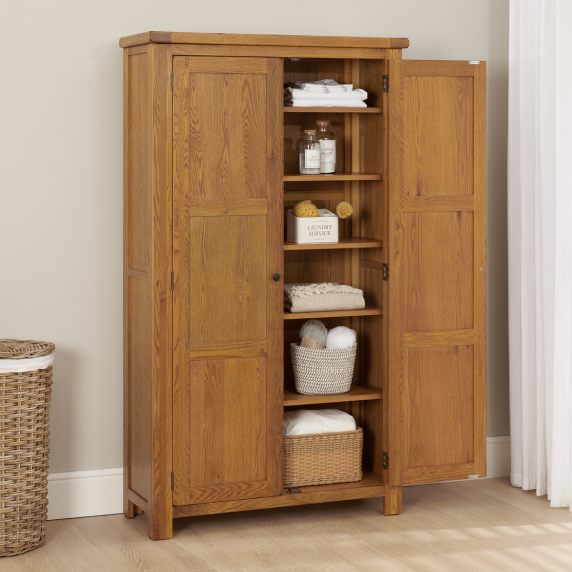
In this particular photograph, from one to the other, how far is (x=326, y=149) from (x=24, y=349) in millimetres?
1398


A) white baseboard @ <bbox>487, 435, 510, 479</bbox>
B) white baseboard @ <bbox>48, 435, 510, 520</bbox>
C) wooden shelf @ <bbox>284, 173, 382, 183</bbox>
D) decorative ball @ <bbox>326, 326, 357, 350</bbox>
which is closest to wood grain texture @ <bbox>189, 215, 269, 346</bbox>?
wooden shelf @ <bbox>284, 173, 382, 183</bbox>

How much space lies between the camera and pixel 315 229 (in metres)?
Answer: 3.39

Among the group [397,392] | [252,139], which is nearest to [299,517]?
[397,392]

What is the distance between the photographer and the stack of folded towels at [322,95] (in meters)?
3.29

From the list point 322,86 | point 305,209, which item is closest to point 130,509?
point 305,209

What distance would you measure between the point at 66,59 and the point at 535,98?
1954 millimetres

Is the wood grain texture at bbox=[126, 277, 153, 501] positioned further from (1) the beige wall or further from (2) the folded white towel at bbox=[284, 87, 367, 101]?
(2) the folded white towel at bbox=[284, 87, 367, 101]

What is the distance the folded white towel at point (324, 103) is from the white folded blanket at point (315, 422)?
125 cm

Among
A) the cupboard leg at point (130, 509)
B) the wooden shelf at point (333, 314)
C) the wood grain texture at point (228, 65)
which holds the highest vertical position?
the wood grain texture at point (228, 65)

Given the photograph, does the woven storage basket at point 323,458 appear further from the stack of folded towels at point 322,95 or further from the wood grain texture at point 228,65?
the wood grain texture at point 228,65

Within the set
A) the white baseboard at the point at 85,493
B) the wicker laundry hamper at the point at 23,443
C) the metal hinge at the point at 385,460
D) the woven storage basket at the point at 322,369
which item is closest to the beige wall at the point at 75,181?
the white baseboard at the point at 85,493

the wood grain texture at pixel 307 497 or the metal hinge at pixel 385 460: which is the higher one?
the metal hinge at pixel 385 460

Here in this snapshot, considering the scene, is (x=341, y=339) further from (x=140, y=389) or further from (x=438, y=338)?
(x=140, y=389)

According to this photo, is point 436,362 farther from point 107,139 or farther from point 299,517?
point 107,139
